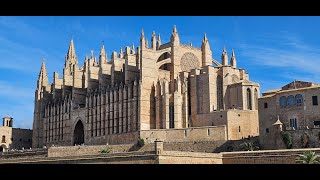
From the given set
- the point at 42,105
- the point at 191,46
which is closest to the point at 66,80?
the point at 42,105

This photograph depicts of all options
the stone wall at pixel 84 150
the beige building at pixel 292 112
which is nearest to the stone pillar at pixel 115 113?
the stone wall at pixel 84 150

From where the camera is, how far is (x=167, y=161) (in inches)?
1192

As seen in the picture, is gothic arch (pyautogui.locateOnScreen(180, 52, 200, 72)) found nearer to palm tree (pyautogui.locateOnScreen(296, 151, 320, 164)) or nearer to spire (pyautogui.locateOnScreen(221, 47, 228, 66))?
spire (pyautogui.locateOnScreen(221, 47, 228, 66))

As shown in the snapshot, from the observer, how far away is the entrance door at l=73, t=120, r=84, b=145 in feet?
187

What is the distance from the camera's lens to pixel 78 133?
188ft

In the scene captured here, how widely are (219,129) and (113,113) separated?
15.0m

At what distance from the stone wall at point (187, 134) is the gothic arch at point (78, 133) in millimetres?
14718

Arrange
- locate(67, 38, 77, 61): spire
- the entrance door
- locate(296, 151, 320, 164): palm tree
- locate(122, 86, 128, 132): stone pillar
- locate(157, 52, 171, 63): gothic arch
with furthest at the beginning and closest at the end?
1. locate(67, 38, 77, 61): spire
2. the entrance door
3. locate(157, 52, 171, 63): gothic arch
4. locate(122, 86, 128, 132): stone pillar
5. locate(296, 151, 320, 164): palm tree

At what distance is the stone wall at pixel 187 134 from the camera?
128 feet

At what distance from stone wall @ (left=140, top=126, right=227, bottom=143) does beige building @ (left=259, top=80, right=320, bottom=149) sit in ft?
13.4

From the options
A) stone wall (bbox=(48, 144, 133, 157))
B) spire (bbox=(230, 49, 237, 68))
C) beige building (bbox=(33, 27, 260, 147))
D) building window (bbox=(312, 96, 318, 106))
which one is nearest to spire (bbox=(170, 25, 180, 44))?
beige building (bbox=(33, 27, 260, 147))
